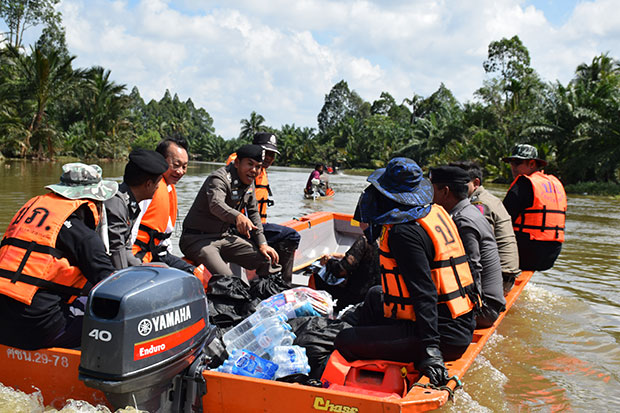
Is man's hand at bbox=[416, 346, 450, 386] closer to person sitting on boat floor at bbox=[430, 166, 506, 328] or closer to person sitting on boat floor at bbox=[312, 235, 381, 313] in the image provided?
person sitting on boat floor at bbox=[430, 166, 506, 328]

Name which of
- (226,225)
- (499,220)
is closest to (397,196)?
(499,220)

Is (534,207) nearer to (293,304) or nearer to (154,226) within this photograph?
(293,304)

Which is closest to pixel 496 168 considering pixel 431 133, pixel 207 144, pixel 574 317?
pixel 431 133

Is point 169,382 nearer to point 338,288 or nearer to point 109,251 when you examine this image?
point 109,251

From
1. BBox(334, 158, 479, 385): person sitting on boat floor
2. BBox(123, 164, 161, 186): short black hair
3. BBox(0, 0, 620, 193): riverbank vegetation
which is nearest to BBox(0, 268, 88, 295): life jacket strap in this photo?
BBox(123, 164, 161, 186): short black hair

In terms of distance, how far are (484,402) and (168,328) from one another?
2200 millimetres

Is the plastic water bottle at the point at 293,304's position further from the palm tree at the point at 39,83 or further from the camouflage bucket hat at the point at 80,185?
the palm tree at the point at 39,83

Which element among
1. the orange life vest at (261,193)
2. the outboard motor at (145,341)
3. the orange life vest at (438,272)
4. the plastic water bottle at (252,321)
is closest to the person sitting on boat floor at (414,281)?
the orange life vest at (438,272)

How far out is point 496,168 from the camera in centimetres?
2559

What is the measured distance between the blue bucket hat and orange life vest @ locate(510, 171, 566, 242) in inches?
103

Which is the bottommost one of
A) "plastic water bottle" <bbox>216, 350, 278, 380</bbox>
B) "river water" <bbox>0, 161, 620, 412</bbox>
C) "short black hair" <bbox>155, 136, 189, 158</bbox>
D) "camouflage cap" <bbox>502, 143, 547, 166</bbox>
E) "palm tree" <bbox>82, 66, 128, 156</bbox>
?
"river water" <bbox>0, 161, 620, 412</bbox>

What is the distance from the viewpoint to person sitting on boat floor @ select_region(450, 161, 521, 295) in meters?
3.98

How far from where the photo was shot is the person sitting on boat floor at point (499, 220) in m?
3.98

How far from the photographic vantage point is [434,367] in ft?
7.90
